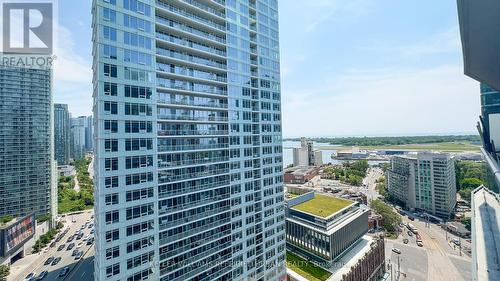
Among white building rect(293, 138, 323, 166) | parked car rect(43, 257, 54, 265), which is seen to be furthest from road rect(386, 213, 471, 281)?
white building rect(293, 138, 323, 166)

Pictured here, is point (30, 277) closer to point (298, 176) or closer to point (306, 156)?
point (298, 176)

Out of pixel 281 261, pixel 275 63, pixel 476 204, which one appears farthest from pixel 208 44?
pixel 476 204

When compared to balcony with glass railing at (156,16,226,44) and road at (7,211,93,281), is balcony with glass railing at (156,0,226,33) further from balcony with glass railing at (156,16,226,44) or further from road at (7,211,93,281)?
road at (7,211,93,281)

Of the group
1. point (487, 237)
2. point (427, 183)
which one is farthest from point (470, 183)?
point (487, 237)

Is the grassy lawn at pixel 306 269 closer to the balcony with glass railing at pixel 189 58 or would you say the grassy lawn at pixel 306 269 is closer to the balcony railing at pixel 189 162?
the balcony railing at pixel 189 162

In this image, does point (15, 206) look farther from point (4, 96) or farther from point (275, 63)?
point (275, 63)

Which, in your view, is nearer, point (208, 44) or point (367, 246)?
point (208, 44)
